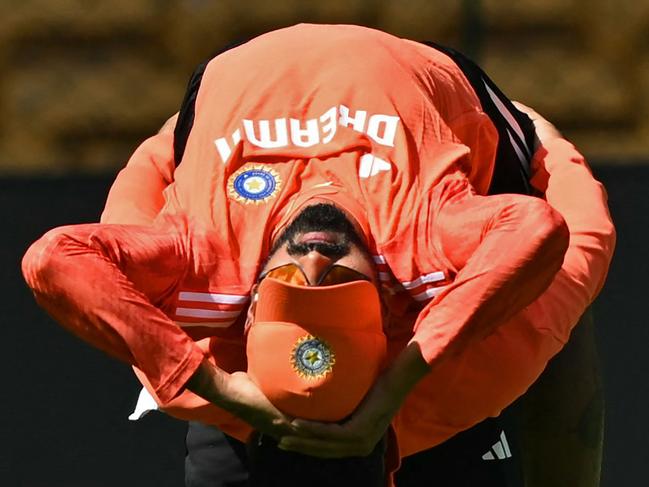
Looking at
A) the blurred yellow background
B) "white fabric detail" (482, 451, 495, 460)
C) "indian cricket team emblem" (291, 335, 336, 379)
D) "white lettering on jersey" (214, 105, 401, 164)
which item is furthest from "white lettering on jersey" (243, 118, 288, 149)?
the blurred yellow background

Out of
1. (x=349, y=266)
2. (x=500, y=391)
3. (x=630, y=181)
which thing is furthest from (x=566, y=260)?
(x=630, y=181)

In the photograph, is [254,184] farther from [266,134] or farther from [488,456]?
[488,456]

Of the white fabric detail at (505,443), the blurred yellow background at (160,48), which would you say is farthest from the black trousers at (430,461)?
the blurred yellow background at (160,48)

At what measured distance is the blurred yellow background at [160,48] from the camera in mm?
2162

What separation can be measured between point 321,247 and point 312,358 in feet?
0.28

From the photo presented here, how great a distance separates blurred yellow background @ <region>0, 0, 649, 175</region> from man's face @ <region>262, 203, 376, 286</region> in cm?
87

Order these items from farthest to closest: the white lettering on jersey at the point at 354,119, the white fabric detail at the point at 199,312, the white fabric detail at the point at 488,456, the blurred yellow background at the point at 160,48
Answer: the blurred yellow background at the point at 160,48
the white fabric detail at the point at 488,456
the white lettering on jersey at the point at 354,119
the white fabric detail at the point at 199,312

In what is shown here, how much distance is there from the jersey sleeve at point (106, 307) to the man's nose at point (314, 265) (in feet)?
0.33

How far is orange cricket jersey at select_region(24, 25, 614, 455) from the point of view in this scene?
49.0 inches

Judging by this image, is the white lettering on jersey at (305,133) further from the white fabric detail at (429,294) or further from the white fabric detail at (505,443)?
the white fabric detail at (505,443)

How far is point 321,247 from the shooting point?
4.17 ft

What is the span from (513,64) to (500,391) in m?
0.90

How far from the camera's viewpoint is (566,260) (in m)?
1.42

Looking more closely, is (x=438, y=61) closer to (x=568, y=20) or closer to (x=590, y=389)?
(x=590, y=389)
